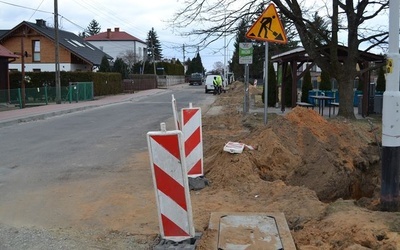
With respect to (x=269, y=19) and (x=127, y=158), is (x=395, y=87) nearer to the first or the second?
(x=269, y=19)

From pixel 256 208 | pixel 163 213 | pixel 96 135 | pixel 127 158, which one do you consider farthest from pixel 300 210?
pixel 96 135

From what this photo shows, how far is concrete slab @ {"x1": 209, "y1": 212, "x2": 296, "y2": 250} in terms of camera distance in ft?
15.3

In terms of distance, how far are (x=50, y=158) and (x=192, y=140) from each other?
15.0 ft

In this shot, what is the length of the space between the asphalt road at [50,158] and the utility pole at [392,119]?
404 cm

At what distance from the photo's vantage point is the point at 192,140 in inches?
292

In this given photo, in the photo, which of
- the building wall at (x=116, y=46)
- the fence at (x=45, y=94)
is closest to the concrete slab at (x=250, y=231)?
the fence at (x=45, y=94)

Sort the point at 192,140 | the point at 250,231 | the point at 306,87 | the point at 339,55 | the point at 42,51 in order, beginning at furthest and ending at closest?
the point at 42,51
the point at 306,87
the point at 339,55
the point at 192,140
the point at 250,231

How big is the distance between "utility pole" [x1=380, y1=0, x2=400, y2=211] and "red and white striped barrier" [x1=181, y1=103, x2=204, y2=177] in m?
2.94

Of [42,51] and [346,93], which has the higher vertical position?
[42,51]

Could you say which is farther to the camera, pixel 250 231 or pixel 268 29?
pixel 268 29

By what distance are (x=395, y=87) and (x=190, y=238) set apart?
2.83m

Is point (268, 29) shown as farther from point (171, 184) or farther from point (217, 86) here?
point (217, 86)

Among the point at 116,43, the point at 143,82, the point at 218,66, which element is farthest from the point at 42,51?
the point at 218,66

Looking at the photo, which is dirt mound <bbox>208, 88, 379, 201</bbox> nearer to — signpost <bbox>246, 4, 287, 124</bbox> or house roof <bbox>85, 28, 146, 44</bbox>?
signpost <bbox>246, 4, 287, 124</bbox>
